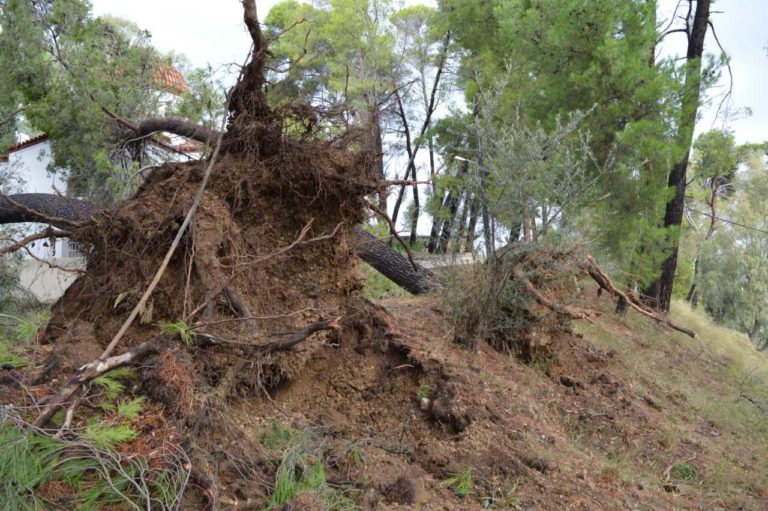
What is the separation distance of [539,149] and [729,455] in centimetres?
336

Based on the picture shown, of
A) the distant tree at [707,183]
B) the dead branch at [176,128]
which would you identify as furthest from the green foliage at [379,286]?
the distant tree at [707,183]

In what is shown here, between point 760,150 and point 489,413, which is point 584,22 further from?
point 760,150

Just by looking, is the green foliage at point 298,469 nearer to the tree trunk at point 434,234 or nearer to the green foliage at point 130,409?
the green foliage at point 130,409

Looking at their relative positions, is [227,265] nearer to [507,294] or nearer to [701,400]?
[507,294]

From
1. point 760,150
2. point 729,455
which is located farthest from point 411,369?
point 760,150

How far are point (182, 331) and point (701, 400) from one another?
255 inches

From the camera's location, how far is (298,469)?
3725mm

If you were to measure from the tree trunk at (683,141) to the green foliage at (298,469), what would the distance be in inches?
380

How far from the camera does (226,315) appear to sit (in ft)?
15.3

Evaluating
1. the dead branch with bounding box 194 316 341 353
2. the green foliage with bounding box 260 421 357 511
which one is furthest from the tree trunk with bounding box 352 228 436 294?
the green foliage with bounding box 260 421 357 511

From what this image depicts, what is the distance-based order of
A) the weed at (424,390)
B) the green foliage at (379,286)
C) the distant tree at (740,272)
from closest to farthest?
1. the weed at (424,390)
2. the green foliage at (379,286)
3. the distant tree at (740,272)

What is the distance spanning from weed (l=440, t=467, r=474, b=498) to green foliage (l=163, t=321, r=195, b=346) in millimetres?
1701

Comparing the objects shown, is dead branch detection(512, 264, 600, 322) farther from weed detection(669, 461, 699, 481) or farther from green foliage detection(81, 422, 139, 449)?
green foliage detection(81, 422, 139, 449)

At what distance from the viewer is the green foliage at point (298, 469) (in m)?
3.46
